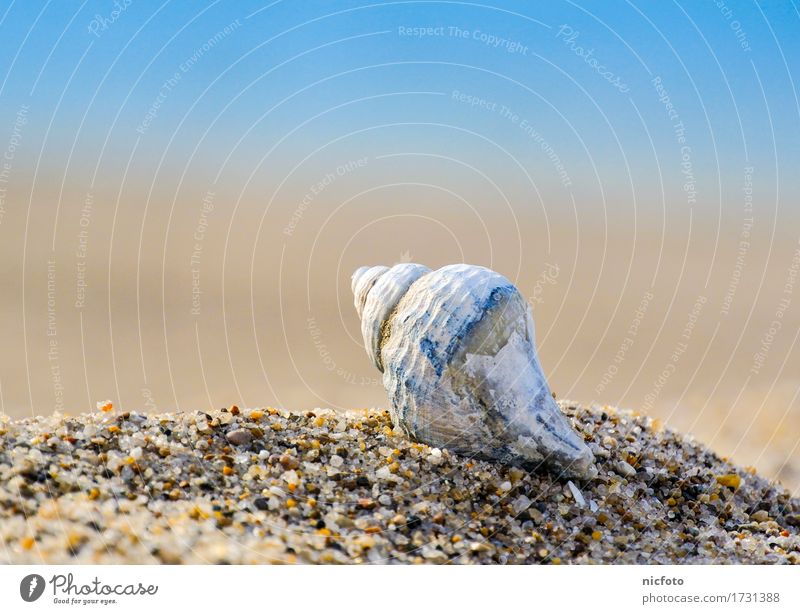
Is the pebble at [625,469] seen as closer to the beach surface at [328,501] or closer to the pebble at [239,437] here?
the beach surface at [328,501]

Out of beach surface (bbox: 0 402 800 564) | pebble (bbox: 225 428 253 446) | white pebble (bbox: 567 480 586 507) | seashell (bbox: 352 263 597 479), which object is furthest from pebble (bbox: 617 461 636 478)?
pebble (bbox: 225 428 253 446)

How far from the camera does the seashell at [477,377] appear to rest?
378 centimetres

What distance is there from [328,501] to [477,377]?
975mm
